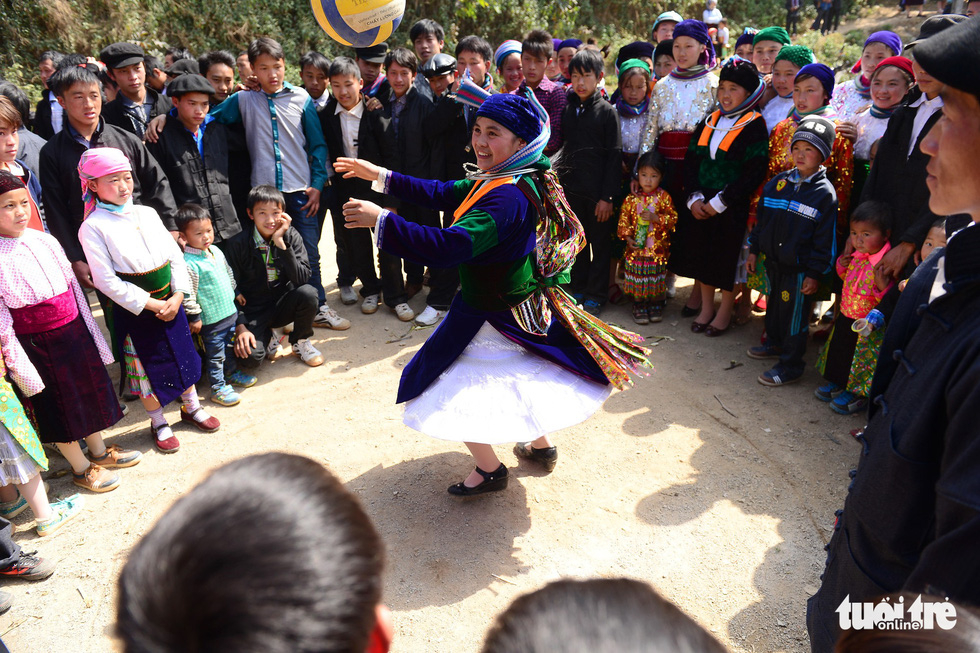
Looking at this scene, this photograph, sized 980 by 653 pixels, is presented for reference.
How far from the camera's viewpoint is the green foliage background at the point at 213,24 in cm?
1135

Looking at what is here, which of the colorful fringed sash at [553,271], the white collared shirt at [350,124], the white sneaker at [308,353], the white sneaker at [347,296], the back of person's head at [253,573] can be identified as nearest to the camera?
the back of person's head at [253,573]

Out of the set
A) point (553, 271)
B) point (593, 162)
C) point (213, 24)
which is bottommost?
point (553, 271)

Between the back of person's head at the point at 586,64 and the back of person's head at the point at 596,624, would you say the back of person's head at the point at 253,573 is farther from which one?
the back of person's head at the point at 586,64

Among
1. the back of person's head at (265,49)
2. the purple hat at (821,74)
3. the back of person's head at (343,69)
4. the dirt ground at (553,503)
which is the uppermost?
the back of person's head at (265,49)

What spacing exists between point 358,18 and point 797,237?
133 inches

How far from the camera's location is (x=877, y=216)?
13.0ft

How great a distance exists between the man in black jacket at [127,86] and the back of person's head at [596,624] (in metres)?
5.27

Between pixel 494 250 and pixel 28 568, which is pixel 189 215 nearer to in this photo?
pixel 28 568

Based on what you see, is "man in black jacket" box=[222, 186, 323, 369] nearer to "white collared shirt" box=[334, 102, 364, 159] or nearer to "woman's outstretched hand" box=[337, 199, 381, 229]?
"white collared shirt" box=[334, 102, 364, 159]

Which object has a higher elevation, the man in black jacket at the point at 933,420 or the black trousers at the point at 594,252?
the man in black jacket at the point at 933,420

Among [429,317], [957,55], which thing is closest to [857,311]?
[957,55]

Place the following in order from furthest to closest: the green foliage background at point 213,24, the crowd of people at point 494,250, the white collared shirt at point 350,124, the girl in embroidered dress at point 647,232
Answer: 1. the green foliage background at point 213,24
2. the white collared shirt at point 350,124
3. the girl in embroidered dress at point 647,232
4. the crowd of people at point 494,250

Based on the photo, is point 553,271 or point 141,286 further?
point 141,286

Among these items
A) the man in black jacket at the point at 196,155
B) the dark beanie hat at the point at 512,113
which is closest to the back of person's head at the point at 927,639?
the dark beanie hat at the point at 512,113
